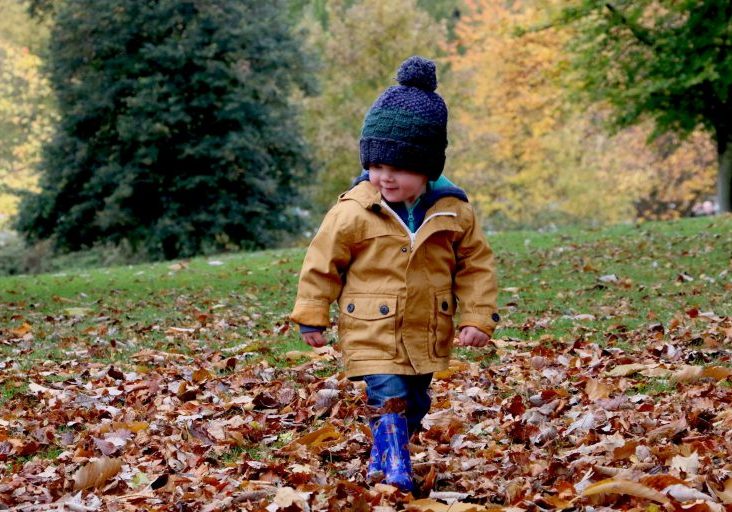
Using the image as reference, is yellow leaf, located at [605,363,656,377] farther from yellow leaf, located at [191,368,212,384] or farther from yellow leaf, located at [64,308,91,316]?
yellow leaf, located at [64,308,91,316]

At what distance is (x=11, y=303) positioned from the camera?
1294 cm

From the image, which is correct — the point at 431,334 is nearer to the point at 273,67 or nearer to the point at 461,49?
the point at 273,67

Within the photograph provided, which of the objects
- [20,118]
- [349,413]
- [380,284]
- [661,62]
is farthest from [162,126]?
[380,284]

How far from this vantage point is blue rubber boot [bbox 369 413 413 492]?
4.11 meters

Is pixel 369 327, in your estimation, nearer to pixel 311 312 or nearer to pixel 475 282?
pixel 311 312

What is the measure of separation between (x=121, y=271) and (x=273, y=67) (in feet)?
35.9

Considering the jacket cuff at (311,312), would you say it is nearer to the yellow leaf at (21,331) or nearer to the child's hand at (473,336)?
the child's hand at (473,336)

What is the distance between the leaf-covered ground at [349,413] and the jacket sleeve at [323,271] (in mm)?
715

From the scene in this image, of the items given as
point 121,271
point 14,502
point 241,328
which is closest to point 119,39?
point 121,271

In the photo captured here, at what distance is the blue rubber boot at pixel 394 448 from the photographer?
411cm

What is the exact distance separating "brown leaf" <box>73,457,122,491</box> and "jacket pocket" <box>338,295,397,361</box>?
1246mm

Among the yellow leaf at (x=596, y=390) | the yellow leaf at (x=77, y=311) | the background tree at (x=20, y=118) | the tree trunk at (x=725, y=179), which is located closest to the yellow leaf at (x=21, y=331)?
the yellow leaf at (x=77, y=311)

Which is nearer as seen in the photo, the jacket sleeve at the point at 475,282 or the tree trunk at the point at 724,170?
the jacket sleeve at the point at 475,282

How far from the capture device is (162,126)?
25219 millimetres
